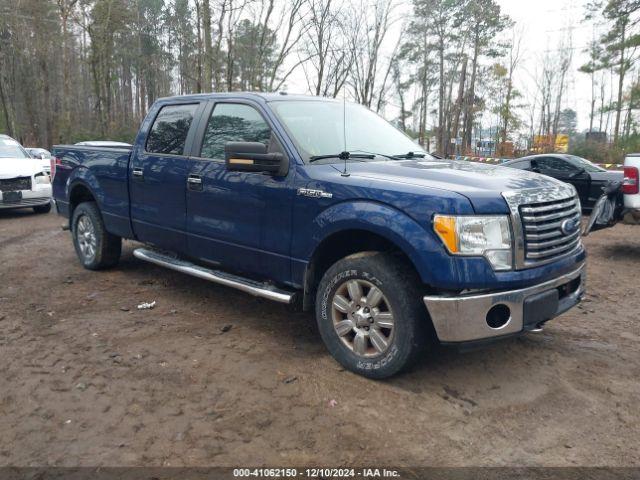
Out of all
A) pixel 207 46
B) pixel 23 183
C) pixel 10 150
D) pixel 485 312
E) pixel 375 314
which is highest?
pixel 207 46

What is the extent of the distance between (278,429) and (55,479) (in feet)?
3.64

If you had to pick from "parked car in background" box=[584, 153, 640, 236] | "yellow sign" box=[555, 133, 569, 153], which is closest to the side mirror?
"parked car in background" box=[584, 153, 640, 236]

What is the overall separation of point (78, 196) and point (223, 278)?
3100mm

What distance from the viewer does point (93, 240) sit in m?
6.14

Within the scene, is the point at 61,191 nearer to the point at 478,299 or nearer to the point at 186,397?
the point at 186,397

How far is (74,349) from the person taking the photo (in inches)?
156

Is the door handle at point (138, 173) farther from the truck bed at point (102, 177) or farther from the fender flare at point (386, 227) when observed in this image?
the fender flare at point (386, 227)

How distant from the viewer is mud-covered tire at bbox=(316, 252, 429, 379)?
3.23 metres

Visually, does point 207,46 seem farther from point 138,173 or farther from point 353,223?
point 353,223

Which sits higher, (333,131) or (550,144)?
(550,144)

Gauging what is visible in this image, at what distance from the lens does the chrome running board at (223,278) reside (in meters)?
3.93

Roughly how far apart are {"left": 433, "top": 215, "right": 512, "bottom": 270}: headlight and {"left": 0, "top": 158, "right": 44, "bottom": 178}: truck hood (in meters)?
10.0

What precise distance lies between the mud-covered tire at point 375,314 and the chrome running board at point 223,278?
1.20 ft

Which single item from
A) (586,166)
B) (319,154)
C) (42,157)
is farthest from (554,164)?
(42,157)
